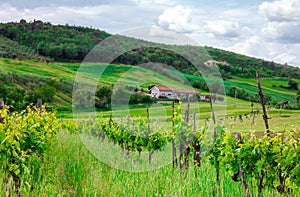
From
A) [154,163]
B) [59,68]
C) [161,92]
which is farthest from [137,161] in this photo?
[59,68]

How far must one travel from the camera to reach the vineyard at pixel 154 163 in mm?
4816

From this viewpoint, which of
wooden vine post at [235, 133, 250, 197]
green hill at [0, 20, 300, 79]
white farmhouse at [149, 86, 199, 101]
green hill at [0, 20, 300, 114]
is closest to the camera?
wooden vine post at [235, 133, 250, 197]

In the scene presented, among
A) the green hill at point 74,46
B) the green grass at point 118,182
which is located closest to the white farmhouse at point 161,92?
the green grass at point 118,182

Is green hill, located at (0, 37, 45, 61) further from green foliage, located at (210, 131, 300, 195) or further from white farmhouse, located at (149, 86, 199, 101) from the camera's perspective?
green foliage, located at (210, 131, 300, 195)

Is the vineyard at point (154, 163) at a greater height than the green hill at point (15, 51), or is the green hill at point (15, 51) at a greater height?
the green hill at point (15, 51)

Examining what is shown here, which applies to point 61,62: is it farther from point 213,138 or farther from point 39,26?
point 213,138

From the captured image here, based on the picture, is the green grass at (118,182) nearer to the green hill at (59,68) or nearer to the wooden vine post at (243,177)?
the wooden vine post at (243,177)

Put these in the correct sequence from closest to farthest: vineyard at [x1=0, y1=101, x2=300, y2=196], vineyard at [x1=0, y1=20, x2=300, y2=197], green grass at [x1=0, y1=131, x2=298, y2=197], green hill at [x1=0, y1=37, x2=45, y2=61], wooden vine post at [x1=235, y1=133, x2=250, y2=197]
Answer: vineyard at [x1=0, y1=101, x2=300, y2=196]
vineyard at [x1=0, y1=20, x2=300, y2=197]
wooden vine post at [x1=235, y1=133, x2=250, y2=197]
green grass at [x1=0, y1=131, x2=298, y2=197]
green hill at [x1=0, y1=37, x2=45, y2=61]

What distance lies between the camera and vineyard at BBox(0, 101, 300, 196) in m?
4.82

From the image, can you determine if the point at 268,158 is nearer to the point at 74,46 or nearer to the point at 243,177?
the point at 243,177

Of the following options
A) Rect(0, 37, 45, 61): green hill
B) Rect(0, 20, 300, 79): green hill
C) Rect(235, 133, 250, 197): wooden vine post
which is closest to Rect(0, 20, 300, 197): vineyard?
Rect(235, 133, 250, 197): wooden vine post

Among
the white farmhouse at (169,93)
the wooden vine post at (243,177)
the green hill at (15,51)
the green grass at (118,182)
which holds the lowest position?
the green grass at (118,182)

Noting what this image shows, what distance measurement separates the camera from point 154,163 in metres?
7.60

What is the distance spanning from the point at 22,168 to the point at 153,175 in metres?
2.41
